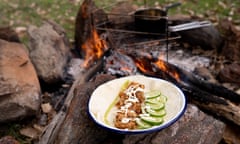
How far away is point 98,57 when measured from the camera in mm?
3699

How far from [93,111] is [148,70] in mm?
1143

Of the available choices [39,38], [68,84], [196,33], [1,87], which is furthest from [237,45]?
[1,87]

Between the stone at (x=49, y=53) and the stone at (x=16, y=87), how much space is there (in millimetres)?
189

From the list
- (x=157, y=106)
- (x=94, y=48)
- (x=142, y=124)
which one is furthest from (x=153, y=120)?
(x=94, y=48)

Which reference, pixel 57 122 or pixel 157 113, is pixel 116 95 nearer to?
pixel 157 113

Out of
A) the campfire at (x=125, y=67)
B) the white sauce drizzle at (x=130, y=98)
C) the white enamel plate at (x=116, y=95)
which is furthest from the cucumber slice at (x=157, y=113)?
the campfire at (x=125, y=67)

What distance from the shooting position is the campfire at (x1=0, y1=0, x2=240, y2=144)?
7.89ft

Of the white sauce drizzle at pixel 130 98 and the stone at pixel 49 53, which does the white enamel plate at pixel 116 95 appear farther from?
the stone at pixel 49 53

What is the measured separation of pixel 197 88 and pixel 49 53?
160 centimetres

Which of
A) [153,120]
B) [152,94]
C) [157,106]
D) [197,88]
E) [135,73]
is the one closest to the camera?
[153,120]

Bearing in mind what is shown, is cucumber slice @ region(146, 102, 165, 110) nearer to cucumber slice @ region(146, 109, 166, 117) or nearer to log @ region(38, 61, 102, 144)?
cucumber slice @ region(146, 109, 166, 117)

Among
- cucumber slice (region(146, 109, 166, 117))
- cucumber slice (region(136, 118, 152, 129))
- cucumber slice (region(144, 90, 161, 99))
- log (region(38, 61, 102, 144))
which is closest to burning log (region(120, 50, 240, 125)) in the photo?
log (region(38, 61, 102, 144))

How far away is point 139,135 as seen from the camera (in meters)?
2.33

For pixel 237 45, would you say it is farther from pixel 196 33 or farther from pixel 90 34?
pixel 90 34
